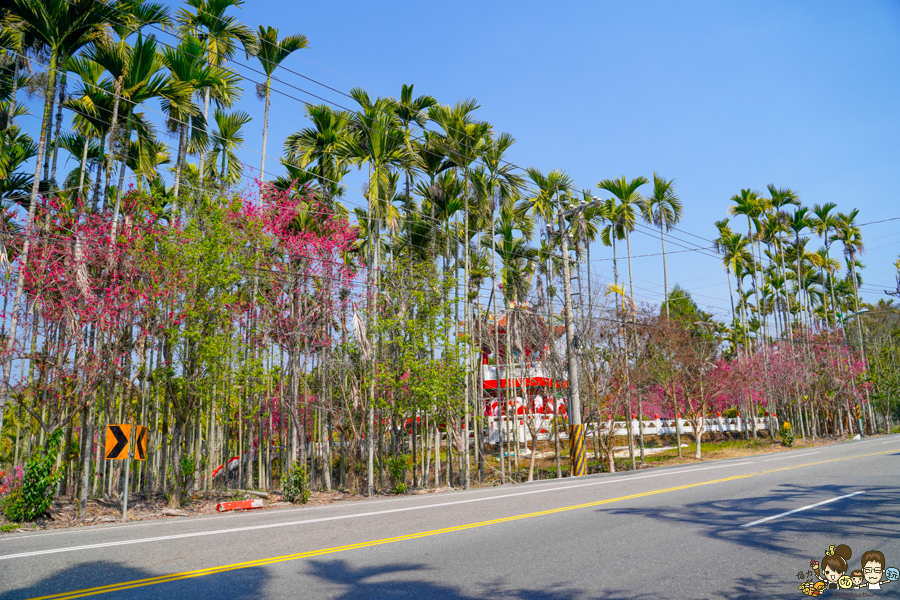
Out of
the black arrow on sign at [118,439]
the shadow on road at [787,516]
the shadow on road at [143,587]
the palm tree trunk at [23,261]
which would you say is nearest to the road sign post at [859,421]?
the shadow on road at [787,516]

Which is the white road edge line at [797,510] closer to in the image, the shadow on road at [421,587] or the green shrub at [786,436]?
the shadow on road at [421,587]

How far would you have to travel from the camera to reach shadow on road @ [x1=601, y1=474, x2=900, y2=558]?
307 inches

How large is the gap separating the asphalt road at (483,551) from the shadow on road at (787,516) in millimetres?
28

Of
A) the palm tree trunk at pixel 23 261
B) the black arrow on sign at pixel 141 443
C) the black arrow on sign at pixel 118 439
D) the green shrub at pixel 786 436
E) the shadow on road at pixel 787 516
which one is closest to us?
the shadow on road at pixel 787 516

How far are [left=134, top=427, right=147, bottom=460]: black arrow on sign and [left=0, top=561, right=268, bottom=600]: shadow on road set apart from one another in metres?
7.33

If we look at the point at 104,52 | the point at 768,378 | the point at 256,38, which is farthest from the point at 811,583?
the point at 768,378

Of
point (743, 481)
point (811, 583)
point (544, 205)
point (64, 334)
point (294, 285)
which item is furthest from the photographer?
point (544, 205)

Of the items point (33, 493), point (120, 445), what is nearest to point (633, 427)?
point (120, 445)

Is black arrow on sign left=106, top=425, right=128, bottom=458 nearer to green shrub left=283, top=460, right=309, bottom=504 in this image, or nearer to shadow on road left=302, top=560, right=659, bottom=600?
green shrub left=283, top=460, right=309, bottom=504

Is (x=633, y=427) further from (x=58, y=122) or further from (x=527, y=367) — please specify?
(x=58, y=122)

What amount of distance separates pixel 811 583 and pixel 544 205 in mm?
26075

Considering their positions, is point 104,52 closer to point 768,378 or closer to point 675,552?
point 675,552

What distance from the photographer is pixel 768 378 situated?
44.9 metres

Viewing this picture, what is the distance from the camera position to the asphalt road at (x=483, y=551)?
568 centimetres
